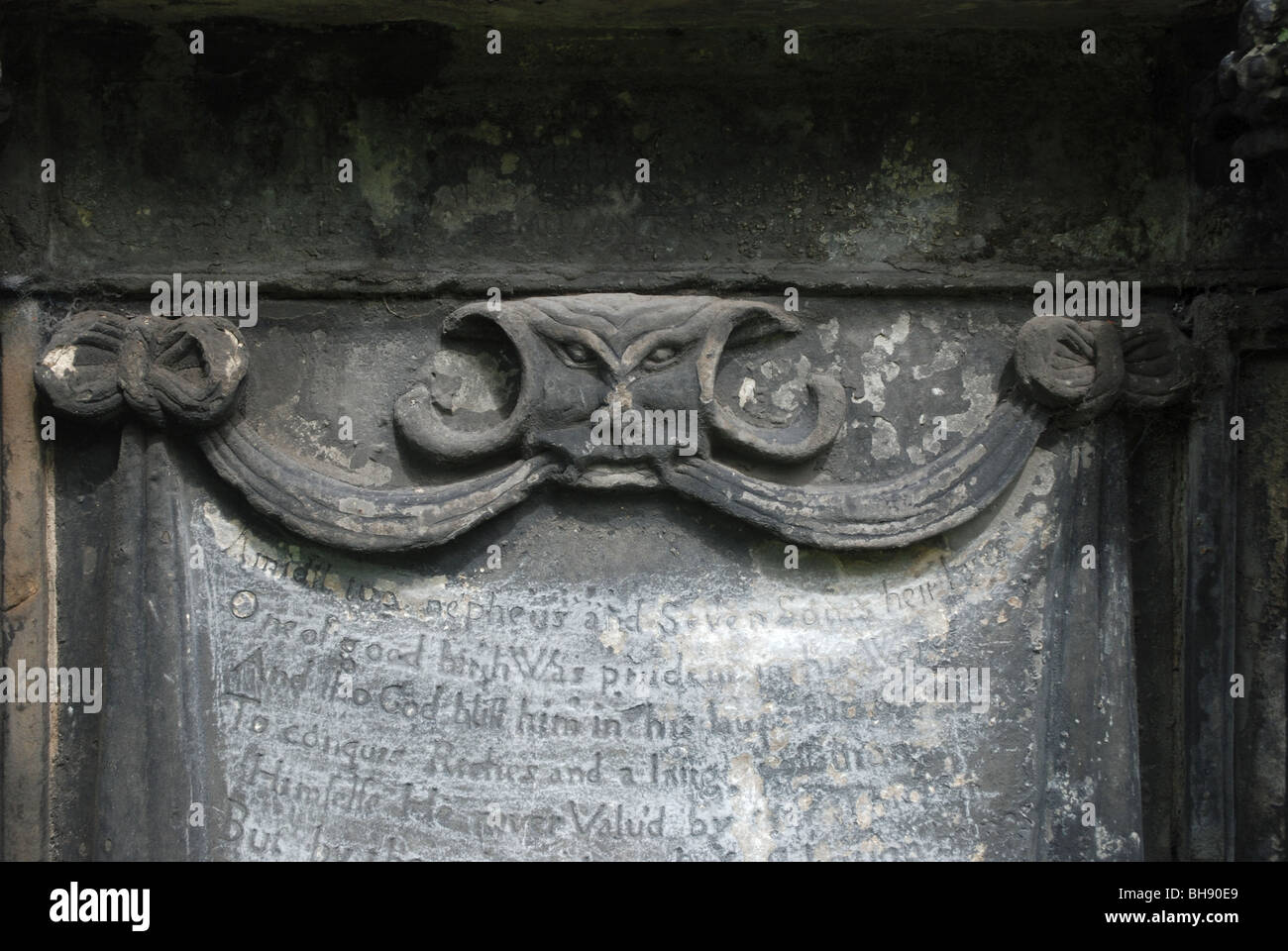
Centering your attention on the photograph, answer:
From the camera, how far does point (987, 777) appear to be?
2.95m

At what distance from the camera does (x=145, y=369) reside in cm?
293

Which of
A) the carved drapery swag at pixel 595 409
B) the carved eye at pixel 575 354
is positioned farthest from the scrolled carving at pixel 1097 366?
the carved eye at pixel 575 354

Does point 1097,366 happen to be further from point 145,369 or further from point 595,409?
point 145,369

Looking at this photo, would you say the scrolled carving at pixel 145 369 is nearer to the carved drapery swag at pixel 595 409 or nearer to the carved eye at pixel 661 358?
the carved drapery swag at pixel 595 409

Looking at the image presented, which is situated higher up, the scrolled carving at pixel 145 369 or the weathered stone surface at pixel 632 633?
the scrolled carving at pixel 145 369

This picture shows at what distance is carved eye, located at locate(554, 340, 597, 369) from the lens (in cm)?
296

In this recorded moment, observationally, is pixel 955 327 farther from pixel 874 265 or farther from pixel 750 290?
pixel 750 290

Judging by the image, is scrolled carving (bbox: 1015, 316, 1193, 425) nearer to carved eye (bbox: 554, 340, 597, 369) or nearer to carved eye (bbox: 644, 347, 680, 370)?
carved eye (bbox: 644, 347, 680, 370)

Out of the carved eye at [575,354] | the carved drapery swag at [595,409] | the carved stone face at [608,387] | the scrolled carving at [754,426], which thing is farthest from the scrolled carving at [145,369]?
the scrolled carving at [754,426]

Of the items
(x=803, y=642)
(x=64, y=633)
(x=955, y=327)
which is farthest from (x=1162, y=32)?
(x=64, y=633)

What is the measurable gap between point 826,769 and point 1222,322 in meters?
1.19

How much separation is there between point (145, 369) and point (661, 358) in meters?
1.02

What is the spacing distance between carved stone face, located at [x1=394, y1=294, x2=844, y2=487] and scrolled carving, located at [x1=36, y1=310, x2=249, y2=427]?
36 cm

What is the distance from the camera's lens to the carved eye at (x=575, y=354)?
117 inches
